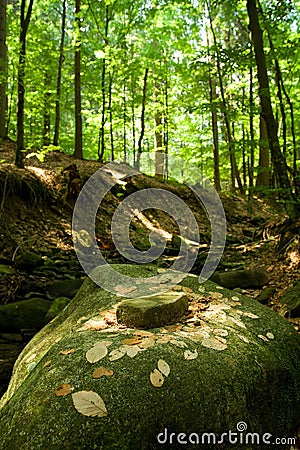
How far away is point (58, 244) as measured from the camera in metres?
5.93

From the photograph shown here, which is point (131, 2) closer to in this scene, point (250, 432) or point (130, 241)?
point (130, 241)

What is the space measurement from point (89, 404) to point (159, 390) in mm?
304

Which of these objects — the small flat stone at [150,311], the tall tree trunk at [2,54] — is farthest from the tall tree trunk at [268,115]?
the tall tree trunk at [2,54]

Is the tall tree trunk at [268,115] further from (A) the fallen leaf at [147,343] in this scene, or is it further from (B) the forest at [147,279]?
(A) the fallen leaf at [147,343]

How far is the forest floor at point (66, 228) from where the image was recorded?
199 inches

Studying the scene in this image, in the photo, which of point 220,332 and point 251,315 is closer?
point 220,332

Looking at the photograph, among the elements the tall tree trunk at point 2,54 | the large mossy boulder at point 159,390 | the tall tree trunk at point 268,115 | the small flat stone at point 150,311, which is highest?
the tall tree trunk at point 2,54

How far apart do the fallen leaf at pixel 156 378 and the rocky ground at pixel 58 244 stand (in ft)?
Result: 6.48

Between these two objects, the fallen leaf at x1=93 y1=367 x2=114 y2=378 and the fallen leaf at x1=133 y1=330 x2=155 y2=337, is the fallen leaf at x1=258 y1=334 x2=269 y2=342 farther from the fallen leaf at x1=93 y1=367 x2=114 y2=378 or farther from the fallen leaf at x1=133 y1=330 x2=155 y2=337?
the fallen leaf at x1=93 y1=367 x2=114 y2=378

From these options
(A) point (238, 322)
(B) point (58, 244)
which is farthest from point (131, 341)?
(B) point (58, 244)

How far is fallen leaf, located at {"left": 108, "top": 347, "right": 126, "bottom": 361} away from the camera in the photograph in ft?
5.77

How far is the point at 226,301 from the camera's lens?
2834 mm

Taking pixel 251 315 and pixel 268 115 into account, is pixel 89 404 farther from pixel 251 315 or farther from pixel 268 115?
pixel 268 115

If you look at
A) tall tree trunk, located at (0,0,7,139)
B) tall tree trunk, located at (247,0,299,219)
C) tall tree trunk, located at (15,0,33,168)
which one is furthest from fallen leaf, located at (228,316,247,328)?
tall tree trunk, located at (0,0,7,139)
